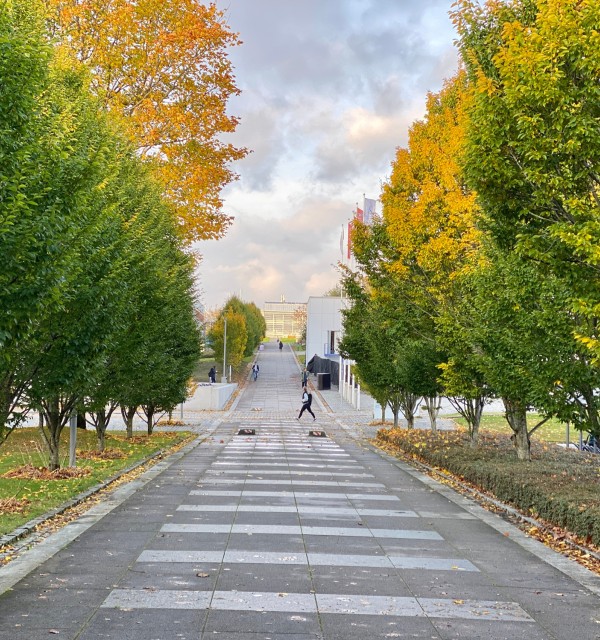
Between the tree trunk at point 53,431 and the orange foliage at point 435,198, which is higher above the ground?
the orange foliage at point 435,198

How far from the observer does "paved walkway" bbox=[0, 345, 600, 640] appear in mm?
6207

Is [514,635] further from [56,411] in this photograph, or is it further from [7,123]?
[56,411]

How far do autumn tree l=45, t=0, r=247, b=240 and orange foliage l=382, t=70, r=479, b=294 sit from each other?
610 cm

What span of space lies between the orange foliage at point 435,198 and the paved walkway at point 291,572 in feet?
20.8

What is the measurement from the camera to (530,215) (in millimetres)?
9797

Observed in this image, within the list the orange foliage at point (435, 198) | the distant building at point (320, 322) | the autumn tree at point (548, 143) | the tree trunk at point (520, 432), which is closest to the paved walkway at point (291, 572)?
the tree trunk at point (520, 432)

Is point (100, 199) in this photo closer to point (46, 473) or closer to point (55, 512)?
point (55, 512)

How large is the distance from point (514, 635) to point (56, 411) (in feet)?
39.8

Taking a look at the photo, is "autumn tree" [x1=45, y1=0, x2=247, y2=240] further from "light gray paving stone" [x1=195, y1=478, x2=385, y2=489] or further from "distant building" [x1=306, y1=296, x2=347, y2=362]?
"distant building" [x1=306, y1=296, x2=347, y2=362]

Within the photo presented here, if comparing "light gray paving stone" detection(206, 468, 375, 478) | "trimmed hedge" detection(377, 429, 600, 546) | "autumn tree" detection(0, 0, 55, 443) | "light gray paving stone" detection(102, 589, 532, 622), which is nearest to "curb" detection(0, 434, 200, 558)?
"light gray paving stone" detection(206, 468, 375, 478)

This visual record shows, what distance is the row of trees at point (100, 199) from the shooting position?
8.66 m

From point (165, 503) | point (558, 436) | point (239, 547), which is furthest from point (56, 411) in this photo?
Answer: point (558, 436)

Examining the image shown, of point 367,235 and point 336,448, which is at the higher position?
point 367,235

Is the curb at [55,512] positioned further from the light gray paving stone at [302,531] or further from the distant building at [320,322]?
the distant building at [320,322]
